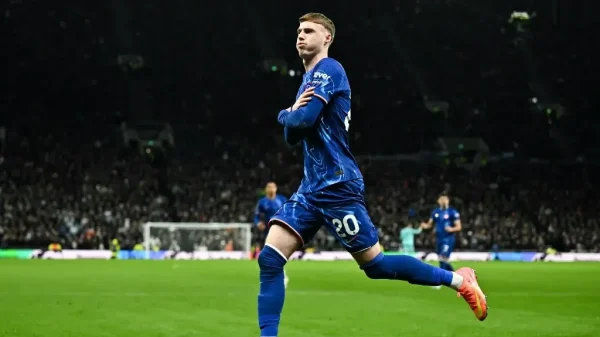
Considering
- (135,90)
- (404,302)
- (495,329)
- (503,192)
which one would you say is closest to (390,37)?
(503,192)

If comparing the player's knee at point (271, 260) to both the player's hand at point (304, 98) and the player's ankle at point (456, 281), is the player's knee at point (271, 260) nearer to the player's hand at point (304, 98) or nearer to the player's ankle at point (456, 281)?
the player's hand at point (304, 98)

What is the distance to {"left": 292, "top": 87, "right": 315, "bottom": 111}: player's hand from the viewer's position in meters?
6.29

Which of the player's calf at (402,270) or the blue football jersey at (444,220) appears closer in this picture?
the player's calf at (402,270)

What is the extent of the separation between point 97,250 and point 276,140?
1498 cm

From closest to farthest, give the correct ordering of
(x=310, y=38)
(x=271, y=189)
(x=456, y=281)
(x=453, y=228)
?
(x=310, y=38)
(x=456, y=281)
(x=271, y=189)
(x=453, y=228)

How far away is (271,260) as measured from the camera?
6418 millimetres

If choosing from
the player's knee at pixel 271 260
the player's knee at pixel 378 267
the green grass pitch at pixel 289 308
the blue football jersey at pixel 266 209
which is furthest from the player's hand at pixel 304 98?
the blue football jersey at pixel 266 209

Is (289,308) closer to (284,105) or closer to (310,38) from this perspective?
(310,38)

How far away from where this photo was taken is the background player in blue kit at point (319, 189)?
20.9 ft

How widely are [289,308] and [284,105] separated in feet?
117

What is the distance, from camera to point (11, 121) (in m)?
43.2

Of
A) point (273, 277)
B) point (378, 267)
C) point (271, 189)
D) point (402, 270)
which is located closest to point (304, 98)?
point (273, 277)

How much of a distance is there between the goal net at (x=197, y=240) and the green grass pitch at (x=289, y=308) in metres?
13.4

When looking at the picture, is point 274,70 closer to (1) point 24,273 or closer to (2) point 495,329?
(1) point 24,273
